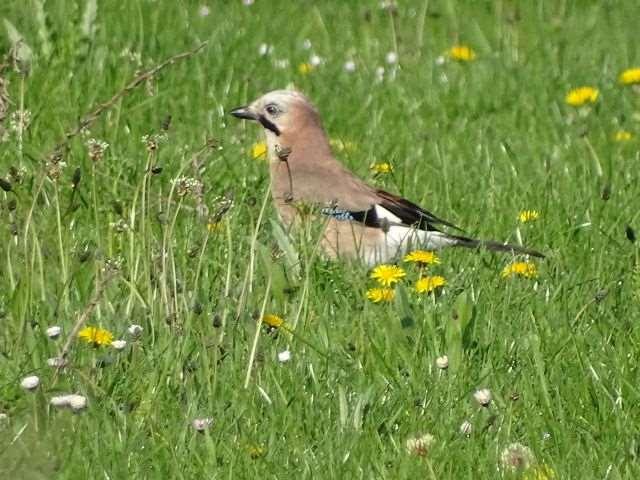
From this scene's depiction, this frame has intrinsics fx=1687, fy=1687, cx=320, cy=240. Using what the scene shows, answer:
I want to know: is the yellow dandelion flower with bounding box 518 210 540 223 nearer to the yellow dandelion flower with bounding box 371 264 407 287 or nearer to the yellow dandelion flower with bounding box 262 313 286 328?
the yellow dandelion flower with bounding box 371 264 407 287

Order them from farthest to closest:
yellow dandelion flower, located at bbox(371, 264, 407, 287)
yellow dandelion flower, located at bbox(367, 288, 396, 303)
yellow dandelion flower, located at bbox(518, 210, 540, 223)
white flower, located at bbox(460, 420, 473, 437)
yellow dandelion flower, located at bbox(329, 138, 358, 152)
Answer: yellow dandelion flower, located at bbox(329, 138, 358, 152) < yellow dandelion flower, located at bbox(518, 210, 540, 223) < yellow dandelion flower, located at bbox(371, 264, 407, 287) < yellow dandelion flower, located at bbox(367, 288, 396, 303) < white flower, located at bbox(460, 420, 473, 437)

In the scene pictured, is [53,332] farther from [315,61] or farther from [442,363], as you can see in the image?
[315,61]

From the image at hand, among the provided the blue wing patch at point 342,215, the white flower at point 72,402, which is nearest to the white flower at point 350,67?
the blue wing patch at point 342,215

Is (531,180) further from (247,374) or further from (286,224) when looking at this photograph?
(247,374)

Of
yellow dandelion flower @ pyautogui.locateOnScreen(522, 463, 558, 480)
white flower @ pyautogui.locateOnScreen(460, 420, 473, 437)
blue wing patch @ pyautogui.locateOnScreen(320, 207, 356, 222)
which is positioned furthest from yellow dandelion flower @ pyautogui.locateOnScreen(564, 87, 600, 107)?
yellow dandelion flower @ pyautogui.locateOnScreen(522, 463, 558, 480)

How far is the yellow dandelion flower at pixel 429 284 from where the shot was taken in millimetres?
5262

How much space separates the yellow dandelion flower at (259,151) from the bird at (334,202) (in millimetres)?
47

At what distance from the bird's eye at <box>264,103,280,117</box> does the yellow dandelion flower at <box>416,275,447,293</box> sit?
204 centimetres

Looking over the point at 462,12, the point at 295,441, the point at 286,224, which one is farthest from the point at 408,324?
the point at 462,12

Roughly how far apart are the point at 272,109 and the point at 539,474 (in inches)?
139

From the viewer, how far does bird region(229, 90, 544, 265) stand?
234 inches

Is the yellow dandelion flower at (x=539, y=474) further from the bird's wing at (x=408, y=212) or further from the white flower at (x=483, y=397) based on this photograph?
the bird's wing at (x=408, y=212)

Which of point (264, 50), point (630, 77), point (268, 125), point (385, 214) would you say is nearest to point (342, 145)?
point (268, 125)

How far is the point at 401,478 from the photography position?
12.7 ft
